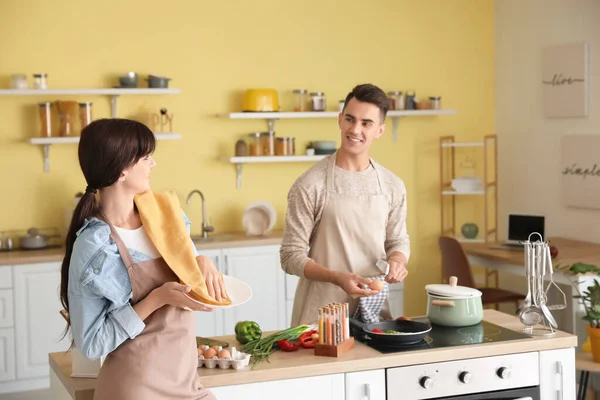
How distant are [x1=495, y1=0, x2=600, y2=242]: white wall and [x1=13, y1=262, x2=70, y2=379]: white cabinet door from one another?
335cm

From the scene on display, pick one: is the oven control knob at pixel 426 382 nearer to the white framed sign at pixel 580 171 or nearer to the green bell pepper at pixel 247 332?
the green bell pepper at pixel 247 332

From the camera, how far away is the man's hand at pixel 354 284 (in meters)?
3.08

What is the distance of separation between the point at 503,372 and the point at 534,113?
3617 millimetres

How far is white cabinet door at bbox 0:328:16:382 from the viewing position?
5.15 meters

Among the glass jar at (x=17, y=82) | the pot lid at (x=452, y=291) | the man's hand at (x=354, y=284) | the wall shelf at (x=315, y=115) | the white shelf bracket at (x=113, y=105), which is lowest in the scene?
the pot lid at (x=452, y=291)

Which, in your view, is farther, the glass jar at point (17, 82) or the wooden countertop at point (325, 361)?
the glass jar at point (17, 82)

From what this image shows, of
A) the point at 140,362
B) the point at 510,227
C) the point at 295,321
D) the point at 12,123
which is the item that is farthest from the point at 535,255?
the point at 12,123

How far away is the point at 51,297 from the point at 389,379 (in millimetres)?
3017

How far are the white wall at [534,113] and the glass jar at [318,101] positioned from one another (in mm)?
1467

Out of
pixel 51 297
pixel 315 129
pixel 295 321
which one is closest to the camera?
pixel 295 321

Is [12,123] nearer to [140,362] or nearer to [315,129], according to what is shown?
[315,129]

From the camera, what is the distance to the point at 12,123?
18.2 feet

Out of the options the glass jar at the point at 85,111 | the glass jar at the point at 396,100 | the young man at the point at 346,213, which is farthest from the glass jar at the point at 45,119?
the young man at the point at 346,213

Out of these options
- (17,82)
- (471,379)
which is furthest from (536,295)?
(17,82)
